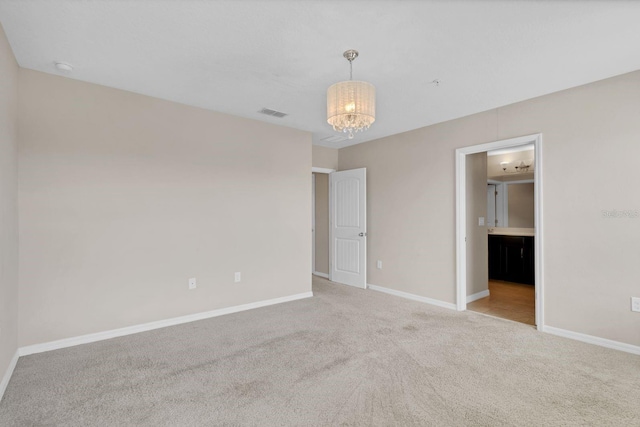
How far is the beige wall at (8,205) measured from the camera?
2.17 m

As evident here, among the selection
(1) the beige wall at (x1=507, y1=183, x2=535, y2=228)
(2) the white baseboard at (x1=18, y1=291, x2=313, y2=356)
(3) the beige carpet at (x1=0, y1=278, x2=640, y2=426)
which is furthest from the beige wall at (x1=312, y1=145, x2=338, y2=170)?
(1) the beige wall at (x1=507, y1=183, x2=535, y2=228)

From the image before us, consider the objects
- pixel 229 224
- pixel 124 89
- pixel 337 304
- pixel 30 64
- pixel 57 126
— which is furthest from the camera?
pixel 337 304

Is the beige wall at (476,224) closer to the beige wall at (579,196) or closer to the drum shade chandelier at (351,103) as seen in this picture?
the beige wall at (579,196)

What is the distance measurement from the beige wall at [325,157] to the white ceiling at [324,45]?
7.14ft

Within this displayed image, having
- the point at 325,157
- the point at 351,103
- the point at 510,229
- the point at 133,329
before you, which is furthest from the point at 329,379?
the point at 510,229

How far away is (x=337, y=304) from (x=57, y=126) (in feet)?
12.0

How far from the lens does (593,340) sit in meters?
2.97

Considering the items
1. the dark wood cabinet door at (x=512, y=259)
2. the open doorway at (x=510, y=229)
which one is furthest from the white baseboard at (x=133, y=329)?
the dark wood cabinet door at (x=512, y=259)

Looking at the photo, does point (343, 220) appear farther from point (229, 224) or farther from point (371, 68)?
point (371, 68)

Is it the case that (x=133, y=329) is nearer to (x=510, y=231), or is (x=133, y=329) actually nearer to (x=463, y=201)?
(x=463, y=201)

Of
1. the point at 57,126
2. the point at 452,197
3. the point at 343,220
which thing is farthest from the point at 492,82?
the point at 57,126

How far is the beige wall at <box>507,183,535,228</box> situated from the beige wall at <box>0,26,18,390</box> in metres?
7.28

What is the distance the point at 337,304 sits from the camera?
4309mm

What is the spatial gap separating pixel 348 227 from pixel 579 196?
3.15 m
